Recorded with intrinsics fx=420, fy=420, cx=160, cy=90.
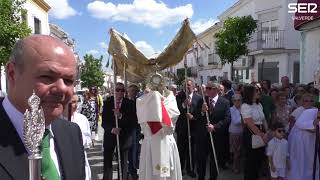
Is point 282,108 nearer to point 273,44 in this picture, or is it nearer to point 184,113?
point 184,113

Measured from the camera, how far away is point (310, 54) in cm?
1402

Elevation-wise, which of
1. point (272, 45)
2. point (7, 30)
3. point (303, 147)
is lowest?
point (303, 147)

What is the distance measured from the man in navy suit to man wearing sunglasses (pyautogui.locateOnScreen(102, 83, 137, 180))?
5.40m

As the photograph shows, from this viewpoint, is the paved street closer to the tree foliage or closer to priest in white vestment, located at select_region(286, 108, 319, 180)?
priest in white vestment, located at select_region(286, 108, 319, 180)

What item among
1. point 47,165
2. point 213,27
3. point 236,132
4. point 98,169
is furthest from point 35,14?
point 47,165

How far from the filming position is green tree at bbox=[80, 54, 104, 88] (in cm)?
6197

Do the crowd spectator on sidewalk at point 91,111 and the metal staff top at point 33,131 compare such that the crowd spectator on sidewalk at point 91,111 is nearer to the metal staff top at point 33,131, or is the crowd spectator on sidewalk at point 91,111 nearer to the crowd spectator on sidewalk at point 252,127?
the crowd spectator on sidewalk at point 252,127

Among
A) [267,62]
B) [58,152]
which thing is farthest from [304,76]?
[267,62]

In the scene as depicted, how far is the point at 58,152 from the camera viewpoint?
73.1 inches

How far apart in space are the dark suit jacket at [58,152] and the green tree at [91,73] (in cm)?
5914

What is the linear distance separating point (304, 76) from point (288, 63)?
14862mm

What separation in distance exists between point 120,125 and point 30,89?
5703 mm

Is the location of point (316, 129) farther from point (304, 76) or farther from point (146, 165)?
point (304, 76)

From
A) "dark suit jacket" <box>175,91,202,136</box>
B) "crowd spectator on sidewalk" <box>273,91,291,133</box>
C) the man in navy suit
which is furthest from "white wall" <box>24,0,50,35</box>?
the man in navy suit
